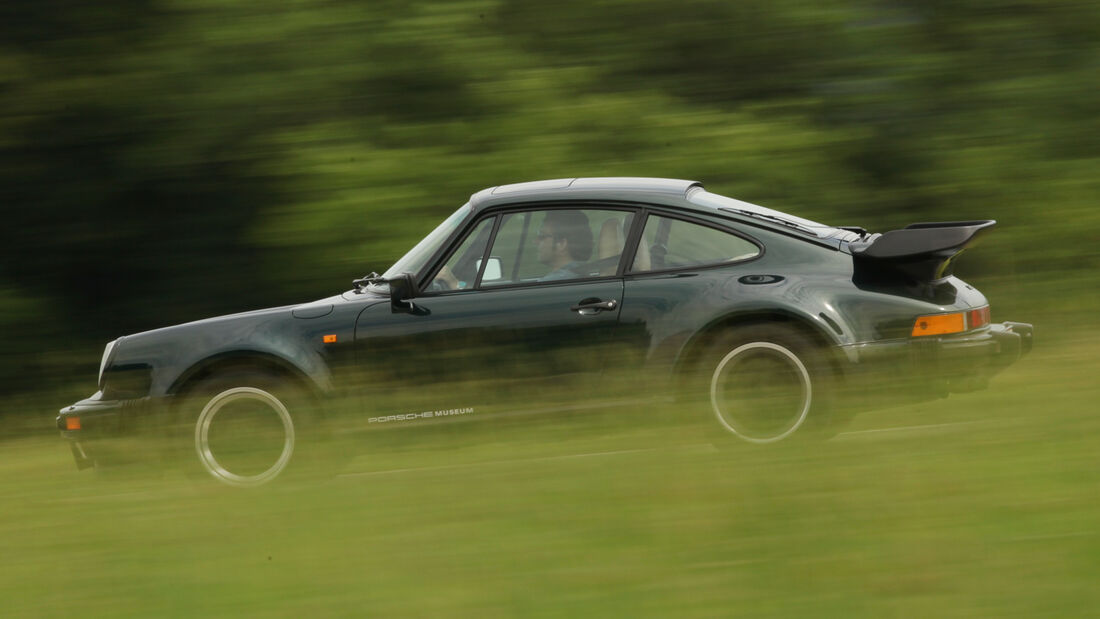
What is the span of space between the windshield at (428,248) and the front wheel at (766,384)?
1.39 metres

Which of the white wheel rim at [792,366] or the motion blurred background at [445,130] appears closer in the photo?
the white wheel rim at [792,366]

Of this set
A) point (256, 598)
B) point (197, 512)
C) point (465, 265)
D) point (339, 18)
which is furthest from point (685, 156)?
point (256, 598)

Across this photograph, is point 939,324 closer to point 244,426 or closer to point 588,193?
point 588,193

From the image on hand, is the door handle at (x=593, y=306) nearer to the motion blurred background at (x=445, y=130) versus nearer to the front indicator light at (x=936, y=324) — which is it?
the front indicator light at (x=936, y=324)

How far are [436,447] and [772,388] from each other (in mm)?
1554

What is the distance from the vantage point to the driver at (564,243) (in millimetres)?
5777

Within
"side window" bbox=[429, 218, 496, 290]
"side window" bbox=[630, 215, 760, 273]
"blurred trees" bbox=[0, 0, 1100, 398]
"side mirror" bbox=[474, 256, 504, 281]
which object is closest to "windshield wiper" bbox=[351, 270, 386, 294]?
"side window" bbox=[429, 218, 496, 290]

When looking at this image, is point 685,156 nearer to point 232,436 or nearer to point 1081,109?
point 1081,109

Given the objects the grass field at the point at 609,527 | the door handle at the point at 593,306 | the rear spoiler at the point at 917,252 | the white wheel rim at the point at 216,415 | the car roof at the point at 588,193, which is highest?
the car roof at the point at 588,193

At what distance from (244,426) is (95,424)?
75 centimetres

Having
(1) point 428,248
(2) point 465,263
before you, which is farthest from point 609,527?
(1) point 428,248

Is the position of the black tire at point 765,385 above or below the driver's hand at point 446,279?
below

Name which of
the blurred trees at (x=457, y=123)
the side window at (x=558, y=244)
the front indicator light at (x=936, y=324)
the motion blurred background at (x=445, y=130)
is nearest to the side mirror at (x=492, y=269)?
the side window at (x=558, y=244)

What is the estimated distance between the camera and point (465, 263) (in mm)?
5883
